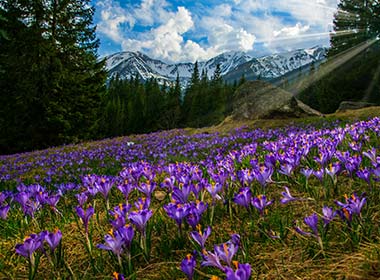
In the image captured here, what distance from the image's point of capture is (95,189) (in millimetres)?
2812

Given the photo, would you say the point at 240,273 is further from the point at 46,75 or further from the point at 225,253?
the point at 46,75

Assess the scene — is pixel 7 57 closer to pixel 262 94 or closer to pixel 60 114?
pixel 60 114

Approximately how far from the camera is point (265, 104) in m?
15.3

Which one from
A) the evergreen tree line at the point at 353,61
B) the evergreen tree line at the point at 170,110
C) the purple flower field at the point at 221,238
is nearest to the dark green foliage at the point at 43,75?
the purple flower field at the point at 221,238

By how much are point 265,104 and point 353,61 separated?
90.6 ft

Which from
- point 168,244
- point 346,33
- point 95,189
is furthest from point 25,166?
point 346,33

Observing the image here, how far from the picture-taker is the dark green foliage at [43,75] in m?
21.8

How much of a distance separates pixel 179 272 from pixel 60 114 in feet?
Answer: 71.6

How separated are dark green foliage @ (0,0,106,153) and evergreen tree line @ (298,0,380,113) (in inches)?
1002

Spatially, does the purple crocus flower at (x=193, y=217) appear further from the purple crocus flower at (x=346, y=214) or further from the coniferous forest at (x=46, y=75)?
the coniferous forest at (x=46, y=75)

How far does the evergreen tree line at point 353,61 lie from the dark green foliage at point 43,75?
83.5 feet

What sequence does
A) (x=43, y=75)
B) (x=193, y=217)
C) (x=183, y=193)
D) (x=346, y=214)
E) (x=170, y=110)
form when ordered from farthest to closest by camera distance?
(x=170, y=110)
(x=43, y=75)
(x=183, y=193)
(x=193, y=217)
(x=346, y=214)

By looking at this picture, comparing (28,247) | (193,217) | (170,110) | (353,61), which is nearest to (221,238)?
(193,217)

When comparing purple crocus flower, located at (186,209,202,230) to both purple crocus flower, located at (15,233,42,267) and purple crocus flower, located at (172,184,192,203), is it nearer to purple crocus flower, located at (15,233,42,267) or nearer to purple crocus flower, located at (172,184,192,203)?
purple crocus flower, located at (172,184,192,203)
